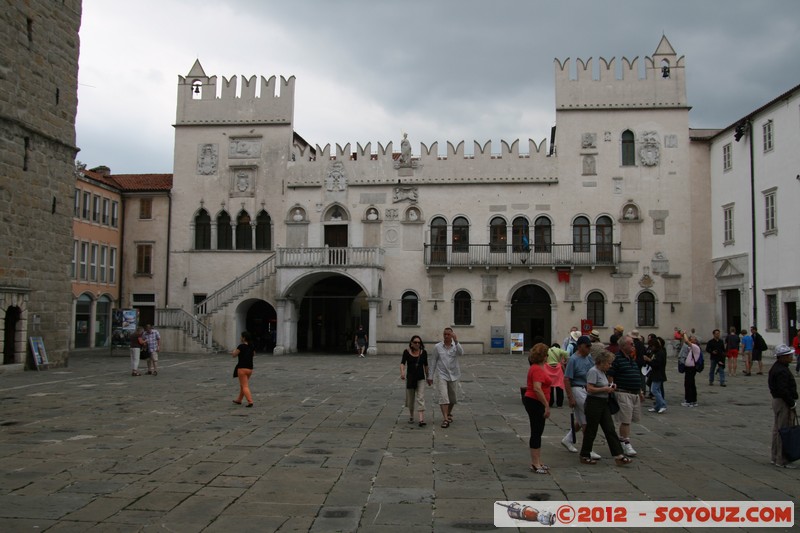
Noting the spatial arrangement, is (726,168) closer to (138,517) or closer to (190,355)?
(190,355)

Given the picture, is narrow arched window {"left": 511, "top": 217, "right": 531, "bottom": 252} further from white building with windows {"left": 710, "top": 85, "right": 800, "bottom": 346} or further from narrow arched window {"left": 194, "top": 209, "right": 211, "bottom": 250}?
narrow arched window {"left": 194, "top": 209, "right": 211, "bottom": 250}

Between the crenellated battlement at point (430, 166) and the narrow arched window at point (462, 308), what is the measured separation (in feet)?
20.0

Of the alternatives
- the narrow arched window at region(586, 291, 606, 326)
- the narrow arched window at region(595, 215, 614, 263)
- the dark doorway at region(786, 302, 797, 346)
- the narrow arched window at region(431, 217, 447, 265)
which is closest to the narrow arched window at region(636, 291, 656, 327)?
the narrow arched window at region(586, 291, 606, 326)

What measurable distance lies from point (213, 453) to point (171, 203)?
3034 cm

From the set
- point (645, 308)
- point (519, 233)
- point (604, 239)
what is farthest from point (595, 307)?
point (519, 233)

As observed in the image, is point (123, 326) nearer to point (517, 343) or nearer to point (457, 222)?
point (457, 222)

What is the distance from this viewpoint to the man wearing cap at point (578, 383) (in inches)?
404

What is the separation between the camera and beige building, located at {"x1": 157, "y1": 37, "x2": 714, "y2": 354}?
113ft

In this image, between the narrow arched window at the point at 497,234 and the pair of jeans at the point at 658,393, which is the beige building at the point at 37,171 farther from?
the narrow arched window at the point at 497,234

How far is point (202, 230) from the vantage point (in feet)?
124

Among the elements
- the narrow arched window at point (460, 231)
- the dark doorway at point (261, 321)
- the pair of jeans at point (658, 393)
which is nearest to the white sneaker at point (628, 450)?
the pair of jeans at point (658, 393)

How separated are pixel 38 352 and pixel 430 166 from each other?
21106 millimetres

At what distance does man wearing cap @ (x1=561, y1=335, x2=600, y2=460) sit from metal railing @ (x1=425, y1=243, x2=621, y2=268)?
24.8 meters

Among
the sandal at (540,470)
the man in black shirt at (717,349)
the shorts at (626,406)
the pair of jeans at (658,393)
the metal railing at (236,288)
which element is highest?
the metal railing at (236,288)
